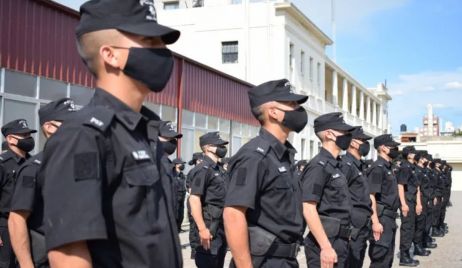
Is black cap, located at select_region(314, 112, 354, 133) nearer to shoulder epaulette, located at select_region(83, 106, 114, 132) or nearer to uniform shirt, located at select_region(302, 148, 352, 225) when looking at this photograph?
uniform shirt, located at select_region(302, 148, 352, 225)

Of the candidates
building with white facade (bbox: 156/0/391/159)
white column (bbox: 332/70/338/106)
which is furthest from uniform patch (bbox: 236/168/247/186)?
white column (bbox: 332/70/338/106)

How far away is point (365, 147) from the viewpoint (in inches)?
309

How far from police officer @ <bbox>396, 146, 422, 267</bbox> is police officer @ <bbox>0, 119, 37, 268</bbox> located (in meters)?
6.72

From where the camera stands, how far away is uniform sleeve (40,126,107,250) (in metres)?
1.73

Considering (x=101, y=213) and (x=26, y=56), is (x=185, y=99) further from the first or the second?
(x=101, y=213)

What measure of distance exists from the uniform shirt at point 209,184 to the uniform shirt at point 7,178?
245 centimetres

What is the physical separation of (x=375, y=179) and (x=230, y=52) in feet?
74.8

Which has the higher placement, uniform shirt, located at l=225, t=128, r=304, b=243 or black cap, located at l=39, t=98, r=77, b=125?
black cap, located at l=39, t=98, r=77, b=125

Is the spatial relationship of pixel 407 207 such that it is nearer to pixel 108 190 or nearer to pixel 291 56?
pixel 108 190

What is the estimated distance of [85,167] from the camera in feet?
5.76

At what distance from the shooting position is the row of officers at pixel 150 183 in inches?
70.2

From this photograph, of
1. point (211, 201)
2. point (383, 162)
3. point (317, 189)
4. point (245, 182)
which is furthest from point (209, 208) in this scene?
point (245, 182)

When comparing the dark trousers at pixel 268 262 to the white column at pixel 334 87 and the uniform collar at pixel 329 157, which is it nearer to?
the uniform collar at pixel 329 157

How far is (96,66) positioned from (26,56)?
360 inches
